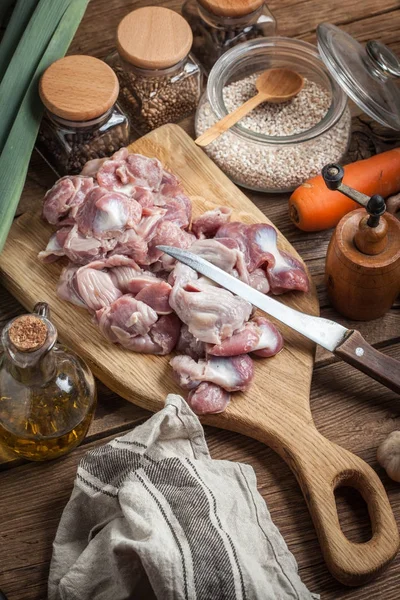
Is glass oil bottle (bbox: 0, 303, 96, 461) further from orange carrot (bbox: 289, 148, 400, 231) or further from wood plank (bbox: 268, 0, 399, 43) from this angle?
wood plank (bbox: 268, 0, 399, 43)

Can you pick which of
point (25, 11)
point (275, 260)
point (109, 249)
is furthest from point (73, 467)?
point (25, 11)

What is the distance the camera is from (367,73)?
244 cm

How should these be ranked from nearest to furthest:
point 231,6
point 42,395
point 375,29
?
1. point 42,395
2. point 231,6
3. point 375,29

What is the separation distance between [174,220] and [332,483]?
787 millimetres

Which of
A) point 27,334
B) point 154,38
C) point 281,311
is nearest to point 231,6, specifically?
point 154,38

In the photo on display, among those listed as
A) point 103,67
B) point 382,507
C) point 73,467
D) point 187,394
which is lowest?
point 73,467

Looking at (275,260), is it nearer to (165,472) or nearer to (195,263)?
(195,263)

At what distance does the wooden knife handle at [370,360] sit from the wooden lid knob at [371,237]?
0.68 ft

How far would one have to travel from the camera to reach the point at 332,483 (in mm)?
1979

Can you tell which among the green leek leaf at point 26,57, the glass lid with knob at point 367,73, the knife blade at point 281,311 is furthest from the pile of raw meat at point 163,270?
the glass lid with knob at point 367,73

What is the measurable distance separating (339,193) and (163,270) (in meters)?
0.54

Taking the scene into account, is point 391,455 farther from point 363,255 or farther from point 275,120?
point 275,120

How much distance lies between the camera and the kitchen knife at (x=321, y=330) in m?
2.04

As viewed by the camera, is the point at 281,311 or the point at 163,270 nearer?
the point at 281,311
